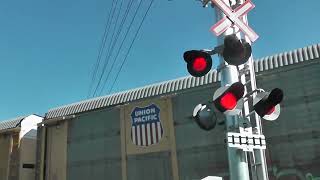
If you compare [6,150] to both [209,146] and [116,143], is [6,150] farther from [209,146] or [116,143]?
[209,146]

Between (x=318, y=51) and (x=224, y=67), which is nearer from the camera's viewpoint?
(x=224, y=67)

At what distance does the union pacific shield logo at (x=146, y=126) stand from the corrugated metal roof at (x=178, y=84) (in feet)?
4.21

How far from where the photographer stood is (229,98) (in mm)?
3783

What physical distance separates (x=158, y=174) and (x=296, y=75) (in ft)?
12.3

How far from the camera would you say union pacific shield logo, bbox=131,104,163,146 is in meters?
9.58

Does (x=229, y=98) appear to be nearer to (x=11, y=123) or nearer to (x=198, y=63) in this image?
(x=198, y=63)

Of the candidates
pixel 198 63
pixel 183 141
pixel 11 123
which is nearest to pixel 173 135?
pixel 183 141

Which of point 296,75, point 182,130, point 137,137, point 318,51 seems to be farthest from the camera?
point 137,137

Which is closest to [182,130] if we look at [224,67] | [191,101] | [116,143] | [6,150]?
[191,101]

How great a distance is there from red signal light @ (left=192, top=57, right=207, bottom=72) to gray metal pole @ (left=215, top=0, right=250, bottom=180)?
0.22m

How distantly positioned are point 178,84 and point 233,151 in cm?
715

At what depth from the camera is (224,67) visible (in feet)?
13.8

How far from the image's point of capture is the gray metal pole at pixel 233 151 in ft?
12.6

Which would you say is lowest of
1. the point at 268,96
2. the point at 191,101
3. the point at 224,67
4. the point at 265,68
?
the point at 268,96
